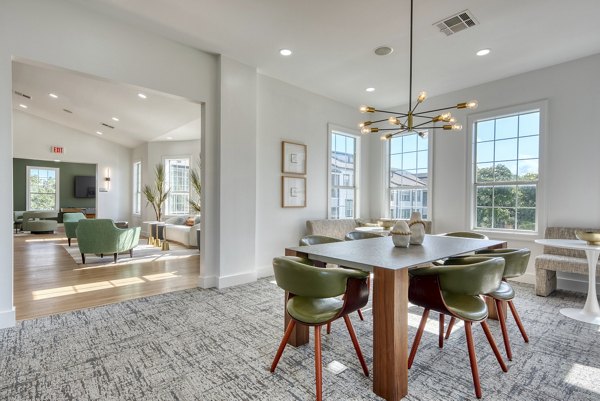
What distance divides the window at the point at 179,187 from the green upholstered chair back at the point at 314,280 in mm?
8410

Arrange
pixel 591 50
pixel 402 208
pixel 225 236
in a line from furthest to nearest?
pixel 402 208 < pixel 225 236 < pixel 591 50

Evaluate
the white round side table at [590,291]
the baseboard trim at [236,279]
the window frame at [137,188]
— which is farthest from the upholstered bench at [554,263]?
the window frame at [137,188]

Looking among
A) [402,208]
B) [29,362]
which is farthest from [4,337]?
[402,208]

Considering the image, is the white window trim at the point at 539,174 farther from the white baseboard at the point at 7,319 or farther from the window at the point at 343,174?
the white baseboard at the point at 7,319

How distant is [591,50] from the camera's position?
12.5ft

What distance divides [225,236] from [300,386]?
2499 mm

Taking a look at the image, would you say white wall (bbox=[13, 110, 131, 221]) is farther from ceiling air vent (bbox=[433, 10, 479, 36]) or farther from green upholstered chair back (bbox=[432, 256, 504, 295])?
green upholstered chair back (bbox=[432, 256, 504, 295])

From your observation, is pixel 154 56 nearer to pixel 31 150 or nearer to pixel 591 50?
pixel 591 50

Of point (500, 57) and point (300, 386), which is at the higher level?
point (500, 57)

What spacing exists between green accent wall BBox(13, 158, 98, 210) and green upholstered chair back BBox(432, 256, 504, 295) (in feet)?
46.2

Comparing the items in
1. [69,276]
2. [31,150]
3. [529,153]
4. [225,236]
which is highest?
[31,150]

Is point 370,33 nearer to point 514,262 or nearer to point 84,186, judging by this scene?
point 514,262

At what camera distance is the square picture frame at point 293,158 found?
490 cm

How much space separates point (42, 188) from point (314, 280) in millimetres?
13941
